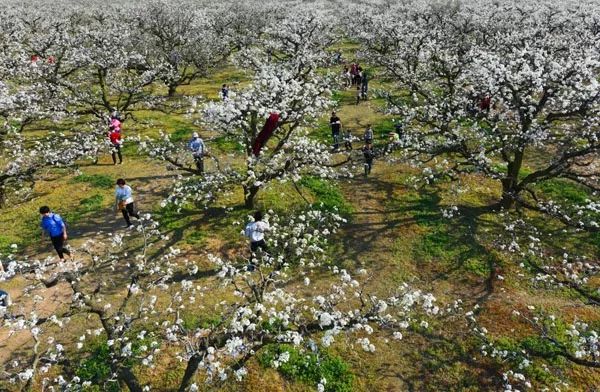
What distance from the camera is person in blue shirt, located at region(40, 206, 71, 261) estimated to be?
14977 millimetres

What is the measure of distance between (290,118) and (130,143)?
1252 centimetres

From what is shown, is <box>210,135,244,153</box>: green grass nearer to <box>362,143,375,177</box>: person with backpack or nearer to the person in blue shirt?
<box>362,143,375,177</box>: person with backpack

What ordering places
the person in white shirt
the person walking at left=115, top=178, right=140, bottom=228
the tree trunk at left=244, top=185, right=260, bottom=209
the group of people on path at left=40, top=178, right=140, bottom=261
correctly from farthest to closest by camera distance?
the tree trunk at left=244, top=185, right=260, bottom=209 → the person walking at left=115, top=178, right=140, bottom=228 → the group of people on path at left=40, top=178, right=140, bottom=261 → the person in white shirt

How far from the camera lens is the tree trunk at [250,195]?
18964 millimetres

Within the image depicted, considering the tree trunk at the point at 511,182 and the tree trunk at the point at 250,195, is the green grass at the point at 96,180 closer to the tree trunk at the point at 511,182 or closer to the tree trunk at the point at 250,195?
the tree trunk at the point at 250,195

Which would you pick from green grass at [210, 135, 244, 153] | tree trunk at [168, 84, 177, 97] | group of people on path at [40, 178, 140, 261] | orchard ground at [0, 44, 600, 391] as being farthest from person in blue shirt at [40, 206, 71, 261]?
tree trunk at [168, 84, 177, 97]

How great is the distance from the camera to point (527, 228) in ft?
61.4

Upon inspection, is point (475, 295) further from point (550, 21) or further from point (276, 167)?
point (550, 21)

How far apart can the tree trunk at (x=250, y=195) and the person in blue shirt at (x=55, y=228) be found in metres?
7.00

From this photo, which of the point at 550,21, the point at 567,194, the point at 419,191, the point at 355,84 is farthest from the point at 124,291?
the point at 550,21

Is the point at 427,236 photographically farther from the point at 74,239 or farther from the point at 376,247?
the point at 74,239

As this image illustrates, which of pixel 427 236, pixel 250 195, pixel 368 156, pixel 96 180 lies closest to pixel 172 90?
pixel 96 180

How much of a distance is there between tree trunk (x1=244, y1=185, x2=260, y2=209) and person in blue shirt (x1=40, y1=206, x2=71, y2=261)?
276 inches

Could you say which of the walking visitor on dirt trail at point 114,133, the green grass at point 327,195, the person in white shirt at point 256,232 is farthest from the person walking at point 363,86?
the person in white shirt at point 256,232
